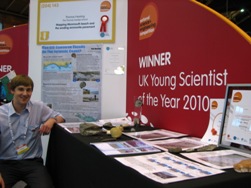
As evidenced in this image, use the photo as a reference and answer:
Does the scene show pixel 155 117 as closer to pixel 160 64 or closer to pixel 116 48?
pixel 160 64

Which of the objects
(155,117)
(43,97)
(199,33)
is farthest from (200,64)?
(43,97)

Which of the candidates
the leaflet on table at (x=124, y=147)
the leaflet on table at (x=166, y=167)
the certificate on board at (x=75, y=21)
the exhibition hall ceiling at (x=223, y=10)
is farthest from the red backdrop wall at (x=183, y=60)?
the exhibition hall ceiling at (x=223, y=10)

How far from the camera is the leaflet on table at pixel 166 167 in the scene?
92 cm

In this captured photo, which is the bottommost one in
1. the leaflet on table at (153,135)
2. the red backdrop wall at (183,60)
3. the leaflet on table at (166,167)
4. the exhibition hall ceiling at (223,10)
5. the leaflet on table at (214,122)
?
the leaflet on table at (153,135)

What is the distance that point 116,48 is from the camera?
272cm

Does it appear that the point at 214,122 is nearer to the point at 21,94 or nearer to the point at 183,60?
the point at 183,60

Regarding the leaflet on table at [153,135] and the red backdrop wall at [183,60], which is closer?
the red backdrop wall at [183,60]

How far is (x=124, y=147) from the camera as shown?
1.38m

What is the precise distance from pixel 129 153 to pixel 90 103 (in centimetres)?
162

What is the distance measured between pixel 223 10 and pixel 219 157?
5815mm

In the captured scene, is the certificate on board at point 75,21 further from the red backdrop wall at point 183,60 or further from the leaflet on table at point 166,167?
the leaflet on table at point 166,167

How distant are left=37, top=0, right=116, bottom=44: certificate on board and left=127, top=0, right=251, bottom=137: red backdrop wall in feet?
1.05

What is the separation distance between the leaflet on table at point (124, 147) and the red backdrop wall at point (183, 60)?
45 cm

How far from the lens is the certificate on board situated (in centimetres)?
273
